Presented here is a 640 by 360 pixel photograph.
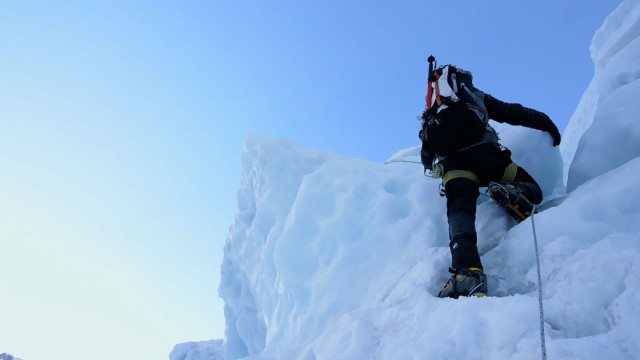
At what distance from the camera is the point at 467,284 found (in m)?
3.06

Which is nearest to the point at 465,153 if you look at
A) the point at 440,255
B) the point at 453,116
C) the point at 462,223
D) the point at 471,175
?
the point at 471,175

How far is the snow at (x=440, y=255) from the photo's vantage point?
2.44 m

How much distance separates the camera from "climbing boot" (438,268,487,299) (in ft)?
9.98

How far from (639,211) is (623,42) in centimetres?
590

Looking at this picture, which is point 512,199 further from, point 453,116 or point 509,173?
point 453,116

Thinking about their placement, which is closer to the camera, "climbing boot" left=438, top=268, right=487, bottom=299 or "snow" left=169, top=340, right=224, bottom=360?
"climbing boot" left=438, top=268, right=487, bottom=299

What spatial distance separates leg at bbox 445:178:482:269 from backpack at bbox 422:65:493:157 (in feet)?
1.17

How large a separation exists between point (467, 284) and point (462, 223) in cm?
58

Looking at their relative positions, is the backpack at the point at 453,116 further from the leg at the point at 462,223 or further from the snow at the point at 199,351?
the snow at the point at 199,351

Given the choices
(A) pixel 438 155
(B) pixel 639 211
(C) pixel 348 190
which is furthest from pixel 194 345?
(B) pixel 639 211

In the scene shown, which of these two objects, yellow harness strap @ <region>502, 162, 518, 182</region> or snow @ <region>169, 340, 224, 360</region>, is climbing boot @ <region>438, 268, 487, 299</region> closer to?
yellow harness strap @ <region>502, 162, 518, 182</region>

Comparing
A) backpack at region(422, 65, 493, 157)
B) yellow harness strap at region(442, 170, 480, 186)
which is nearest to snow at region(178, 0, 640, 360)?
yellow harness strap at region(442, 170, 480, 186)

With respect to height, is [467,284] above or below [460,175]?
below

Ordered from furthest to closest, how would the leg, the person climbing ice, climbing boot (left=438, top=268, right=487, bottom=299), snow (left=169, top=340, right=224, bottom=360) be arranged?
snow (left=169, top=340, right=224, bottom=360), the person climbing ice, the leg, climbing boot (left=438, top=268, right=487, bottom=299)
